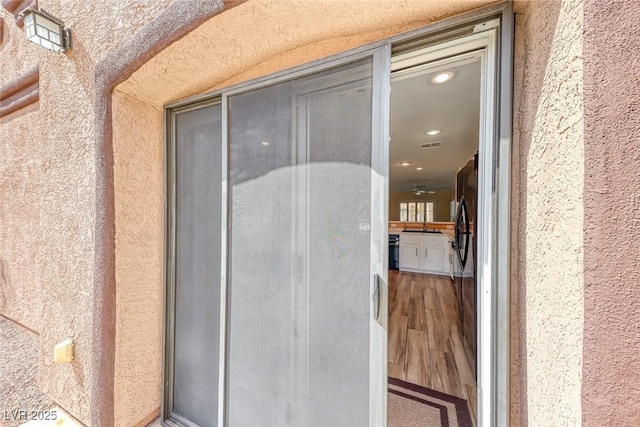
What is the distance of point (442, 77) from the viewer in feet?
6.23

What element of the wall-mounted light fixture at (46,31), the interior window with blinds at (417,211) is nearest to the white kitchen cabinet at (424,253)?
the interior window with blinds at (417,211)

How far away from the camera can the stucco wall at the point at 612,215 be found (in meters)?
0.49

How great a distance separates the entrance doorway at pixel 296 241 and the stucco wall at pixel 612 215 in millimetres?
324

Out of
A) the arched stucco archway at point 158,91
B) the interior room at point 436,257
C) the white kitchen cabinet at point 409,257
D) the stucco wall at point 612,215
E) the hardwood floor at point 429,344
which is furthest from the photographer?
the white kitchen cabinet at point 409,257

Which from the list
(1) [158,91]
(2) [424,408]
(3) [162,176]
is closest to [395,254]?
(2) [424,408]

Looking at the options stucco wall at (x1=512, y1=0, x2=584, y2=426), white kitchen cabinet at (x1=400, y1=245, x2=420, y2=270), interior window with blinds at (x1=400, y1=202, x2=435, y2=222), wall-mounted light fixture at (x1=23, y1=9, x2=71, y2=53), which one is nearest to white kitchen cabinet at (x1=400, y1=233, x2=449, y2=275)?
white kitchen cabinet at (x1=400, y1=245, x2=420, y2=270)

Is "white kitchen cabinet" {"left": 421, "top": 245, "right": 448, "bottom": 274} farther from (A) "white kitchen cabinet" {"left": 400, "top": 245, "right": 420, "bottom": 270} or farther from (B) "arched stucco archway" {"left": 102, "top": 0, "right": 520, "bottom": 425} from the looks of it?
(B) "arched stucco archway" {"left": 102, "top": 0, "right": 520, "bottom": 425}

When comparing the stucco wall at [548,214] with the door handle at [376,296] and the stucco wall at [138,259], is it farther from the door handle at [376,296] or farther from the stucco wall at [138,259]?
the stucco wall at [138,259]

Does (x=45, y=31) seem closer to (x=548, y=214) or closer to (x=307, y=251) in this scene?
(x=307, y=251)

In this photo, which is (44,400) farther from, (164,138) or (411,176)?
(411,176)

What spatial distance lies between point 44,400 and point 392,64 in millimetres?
3089

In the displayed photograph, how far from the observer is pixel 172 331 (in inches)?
62.1

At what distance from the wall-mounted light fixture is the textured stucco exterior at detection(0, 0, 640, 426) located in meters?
0.06

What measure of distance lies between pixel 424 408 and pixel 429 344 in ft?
2.82
